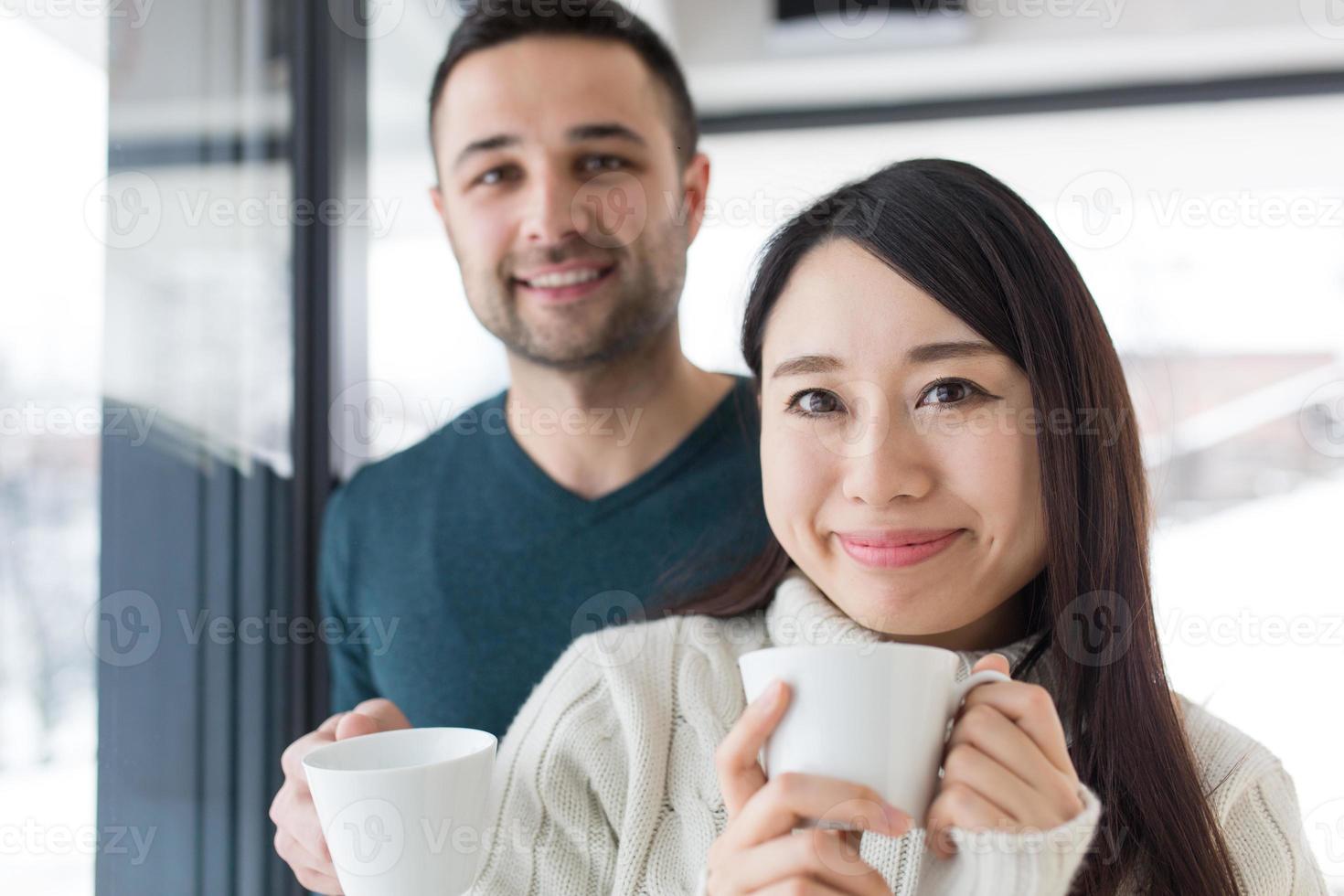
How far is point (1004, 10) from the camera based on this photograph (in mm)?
3000

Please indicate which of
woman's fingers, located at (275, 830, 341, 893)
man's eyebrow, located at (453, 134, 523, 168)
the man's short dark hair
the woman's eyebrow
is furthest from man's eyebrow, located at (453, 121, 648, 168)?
woman's fingers, located at (275, 830, 341, 893)

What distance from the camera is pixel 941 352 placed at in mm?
932

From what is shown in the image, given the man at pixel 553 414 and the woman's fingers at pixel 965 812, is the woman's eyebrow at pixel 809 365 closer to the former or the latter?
the woman's fingers at pixel 965 812

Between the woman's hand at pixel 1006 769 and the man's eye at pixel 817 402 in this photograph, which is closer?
the woman's hand at pixel 1006 769

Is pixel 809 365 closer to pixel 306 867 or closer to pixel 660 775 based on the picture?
Result: pixel 660 775

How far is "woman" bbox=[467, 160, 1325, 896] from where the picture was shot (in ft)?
3.05

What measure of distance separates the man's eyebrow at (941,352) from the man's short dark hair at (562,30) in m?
0.89

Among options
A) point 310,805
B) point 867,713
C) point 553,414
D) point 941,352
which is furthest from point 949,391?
point 553,414

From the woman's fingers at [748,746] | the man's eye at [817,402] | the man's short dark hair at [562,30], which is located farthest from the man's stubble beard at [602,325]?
the woman's fingers at [748,746]

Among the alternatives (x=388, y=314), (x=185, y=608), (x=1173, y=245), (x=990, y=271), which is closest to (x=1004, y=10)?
(x=1173, y=245)

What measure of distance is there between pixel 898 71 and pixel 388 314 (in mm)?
1761

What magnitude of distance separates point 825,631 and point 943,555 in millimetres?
151

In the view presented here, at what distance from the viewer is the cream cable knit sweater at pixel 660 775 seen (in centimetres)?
95

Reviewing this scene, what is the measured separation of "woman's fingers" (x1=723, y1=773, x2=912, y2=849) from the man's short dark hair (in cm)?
124
